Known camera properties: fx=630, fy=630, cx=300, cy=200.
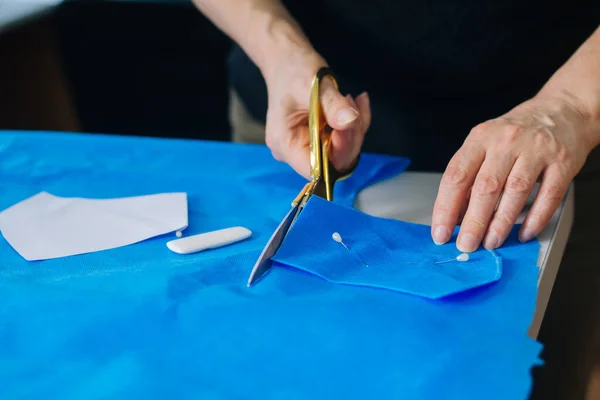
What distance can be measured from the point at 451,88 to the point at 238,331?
58 cm

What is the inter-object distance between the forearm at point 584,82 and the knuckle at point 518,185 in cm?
13

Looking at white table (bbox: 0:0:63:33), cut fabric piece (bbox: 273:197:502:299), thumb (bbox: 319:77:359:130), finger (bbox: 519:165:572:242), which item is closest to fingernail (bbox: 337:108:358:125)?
thumb (bbox: 319:77:359:130)

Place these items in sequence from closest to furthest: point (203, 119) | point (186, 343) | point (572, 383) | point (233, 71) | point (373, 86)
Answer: point (186, 343), point (572, 383), point (373, 86), point (233, 71), point (203, 119)

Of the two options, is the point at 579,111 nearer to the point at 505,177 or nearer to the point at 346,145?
the point at 505,177

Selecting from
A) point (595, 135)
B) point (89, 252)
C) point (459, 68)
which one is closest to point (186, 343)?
point (89, 252)

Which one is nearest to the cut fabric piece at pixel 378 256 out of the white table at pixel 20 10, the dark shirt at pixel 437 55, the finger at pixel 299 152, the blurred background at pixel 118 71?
the finger at pixel 299 152

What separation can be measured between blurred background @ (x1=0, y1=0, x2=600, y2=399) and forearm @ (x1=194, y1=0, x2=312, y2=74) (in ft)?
3.64

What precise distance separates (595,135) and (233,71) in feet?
2.11

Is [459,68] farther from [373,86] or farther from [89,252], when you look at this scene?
[89,252]

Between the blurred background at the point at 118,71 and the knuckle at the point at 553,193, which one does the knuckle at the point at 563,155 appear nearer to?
the knuckle at the point at 553,193

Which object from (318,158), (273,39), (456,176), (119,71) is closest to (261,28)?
(273,39)

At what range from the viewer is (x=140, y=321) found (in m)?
0.51

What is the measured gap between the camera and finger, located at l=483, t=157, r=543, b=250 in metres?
0.61

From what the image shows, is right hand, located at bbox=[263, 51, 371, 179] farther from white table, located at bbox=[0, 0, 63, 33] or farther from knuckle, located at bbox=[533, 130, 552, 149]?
white table, located at bbox=[0, 0, 63, 33]
